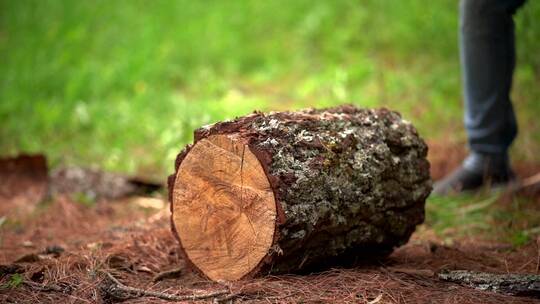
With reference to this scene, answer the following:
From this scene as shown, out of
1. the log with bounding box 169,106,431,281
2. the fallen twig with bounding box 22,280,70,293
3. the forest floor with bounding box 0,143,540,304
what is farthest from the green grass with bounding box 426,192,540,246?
the fallen twig with bounding box 22,280,70,293

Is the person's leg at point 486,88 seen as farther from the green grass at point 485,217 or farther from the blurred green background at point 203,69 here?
the blurred green background at point 203,69

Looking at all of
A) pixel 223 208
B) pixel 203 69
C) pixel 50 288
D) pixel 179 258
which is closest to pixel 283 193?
pixel 223 208

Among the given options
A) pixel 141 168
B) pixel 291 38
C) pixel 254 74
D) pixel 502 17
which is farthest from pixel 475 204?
pixel 291 38

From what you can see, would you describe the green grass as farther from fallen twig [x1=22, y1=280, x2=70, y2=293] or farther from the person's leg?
fallen twig [x1=22, y1=280, x2=70, y2=293]

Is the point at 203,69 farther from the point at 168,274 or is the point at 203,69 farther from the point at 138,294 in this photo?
the point at 138,294

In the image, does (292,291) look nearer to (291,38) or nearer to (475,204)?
(475,204)

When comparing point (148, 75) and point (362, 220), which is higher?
point (148, 75)
